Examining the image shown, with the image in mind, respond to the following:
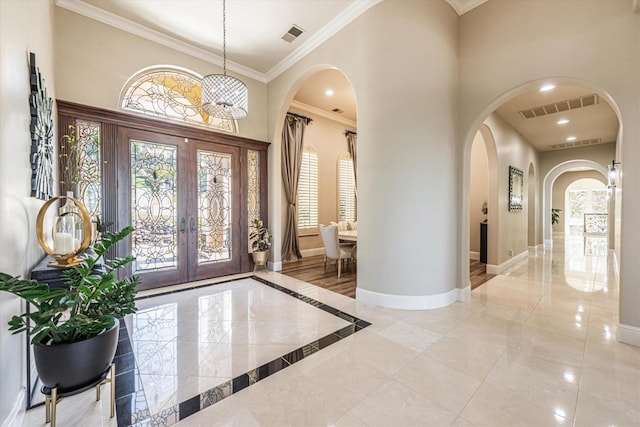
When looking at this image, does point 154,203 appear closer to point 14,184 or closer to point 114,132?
point 114,132

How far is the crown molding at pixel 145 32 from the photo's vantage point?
12.0 feet

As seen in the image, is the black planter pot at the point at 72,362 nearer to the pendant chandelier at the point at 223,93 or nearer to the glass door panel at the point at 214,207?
the pendant chandelier at the point at 223,93

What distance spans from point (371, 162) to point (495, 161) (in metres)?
3.41

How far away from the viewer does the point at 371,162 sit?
12.0 ft

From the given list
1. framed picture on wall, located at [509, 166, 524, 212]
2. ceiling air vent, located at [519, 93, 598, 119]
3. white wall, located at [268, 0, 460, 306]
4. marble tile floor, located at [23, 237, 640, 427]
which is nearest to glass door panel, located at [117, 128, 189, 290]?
marble tile floor, located at [23, 237, 640, 427]

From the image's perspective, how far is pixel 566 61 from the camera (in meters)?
2.97

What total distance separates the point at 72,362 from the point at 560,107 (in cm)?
834

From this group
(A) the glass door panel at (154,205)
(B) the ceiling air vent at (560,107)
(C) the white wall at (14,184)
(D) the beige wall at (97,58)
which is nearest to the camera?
(C) the white wall at (14,184)

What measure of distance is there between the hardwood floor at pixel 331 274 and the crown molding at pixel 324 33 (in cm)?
404

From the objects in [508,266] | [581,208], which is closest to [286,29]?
[508,266]

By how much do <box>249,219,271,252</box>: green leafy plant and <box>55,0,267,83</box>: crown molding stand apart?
10.1 feet

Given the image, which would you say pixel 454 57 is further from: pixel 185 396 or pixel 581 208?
pixel 581 208

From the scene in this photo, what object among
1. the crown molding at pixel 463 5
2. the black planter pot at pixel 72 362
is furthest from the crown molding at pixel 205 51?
the black planter pot at pixel 72 362

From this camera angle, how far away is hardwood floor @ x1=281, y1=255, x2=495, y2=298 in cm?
451
